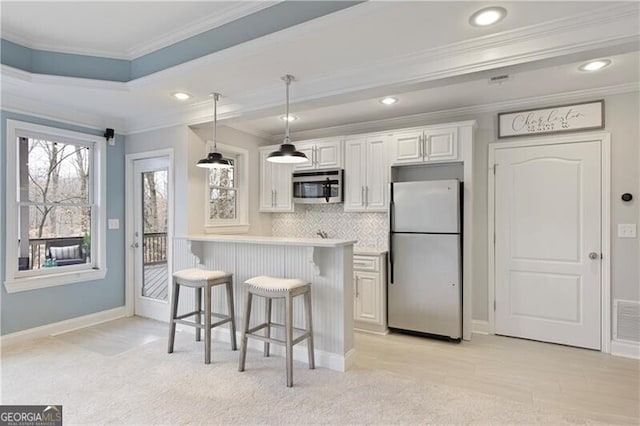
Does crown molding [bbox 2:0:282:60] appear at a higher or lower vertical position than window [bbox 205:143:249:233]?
higher

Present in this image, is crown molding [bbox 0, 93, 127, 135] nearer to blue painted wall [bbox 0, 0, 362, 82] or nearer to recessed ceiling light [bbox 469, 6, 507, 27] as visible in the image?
blue painted wall [bbox 0, 0, 362, 82]

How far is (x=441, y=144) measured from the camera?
3.84 m

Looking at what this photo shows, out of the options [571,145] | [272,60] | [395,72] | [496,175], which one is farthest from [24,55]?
[571,145]

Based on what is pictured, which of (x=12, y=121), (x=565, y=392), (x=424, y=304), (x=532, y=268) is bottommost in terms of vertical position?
(x=565, y=392)

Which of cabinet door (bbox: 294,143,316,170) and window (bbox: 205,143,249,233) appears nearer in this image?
window (bbox: 205,143,249,233)

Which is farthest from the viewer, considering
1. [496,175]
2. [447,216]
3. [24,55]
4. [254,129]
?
[254,129]

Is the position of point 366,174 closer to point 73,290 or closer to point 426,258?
point 426,258

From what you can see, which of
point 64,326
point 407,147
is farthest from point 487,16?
point 64,326

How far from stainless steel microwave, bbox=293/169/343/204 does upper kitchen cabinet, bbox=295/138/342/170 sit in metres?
0.08

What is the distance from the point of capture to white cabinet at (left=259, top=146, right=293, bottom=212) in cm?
488

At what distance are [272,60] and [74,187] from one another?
306 cm

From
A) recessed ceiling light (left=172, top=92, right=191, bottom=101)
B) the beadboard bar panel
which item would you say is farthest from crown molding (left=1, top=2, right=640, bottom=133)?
the beadboard bar panel

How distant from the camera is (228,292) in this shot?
337cm

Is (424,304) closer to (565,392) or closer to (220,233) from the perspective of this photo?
(565,392)
